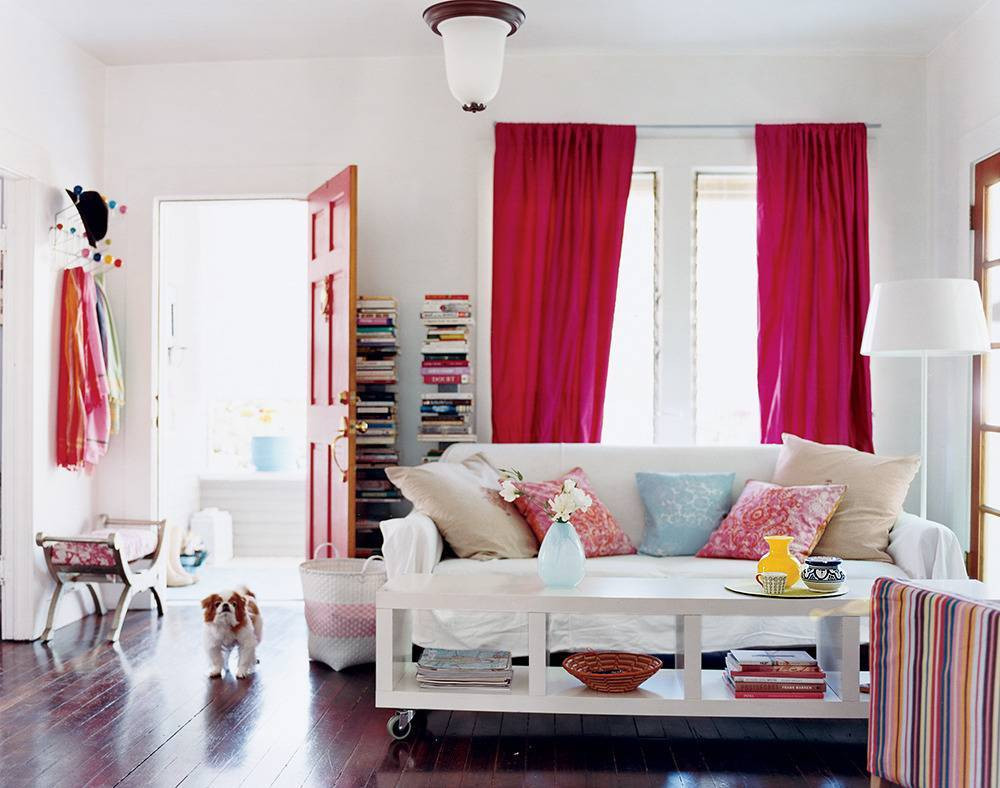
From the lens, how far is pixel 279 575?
5.87m

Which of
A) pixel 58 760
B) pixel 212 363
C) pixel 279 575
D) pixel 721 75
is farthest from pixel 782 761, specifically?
pixel 212 363

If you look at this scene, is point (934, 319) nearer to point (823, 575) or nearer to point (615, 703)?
point (823, 575)

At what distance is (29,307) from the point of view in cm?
426

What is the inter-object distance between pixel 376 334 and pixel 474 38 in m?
1.54

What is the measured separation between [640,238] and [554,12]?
1.15 metres

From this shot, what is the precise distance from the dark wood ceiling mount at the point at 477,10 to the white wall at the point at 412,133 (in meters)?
1.31

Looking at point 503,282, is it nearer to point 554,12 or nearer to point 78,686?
point 554,12

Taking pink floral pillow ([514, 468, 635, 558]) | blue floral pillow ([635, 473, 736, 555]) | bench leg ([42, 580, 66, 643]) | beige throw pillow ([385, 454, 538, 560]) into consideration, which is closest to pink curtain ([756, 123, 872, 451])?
blue floral pillow ([635, 473, 736, 555])

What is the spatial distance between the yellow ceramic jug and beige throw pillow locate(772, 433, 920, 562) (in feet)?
2.50

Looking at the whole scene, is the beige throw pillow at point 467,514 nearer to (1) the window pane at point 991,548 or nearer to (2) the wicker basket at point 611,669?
(2) the wicker basket at point 611,669

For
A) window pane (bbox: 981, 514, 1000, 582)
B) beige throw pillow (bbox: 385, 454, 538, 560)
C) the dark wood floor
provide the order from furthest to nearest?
1. window pane (bbox: 981, 514, 1000, 582)
2. beige throw pillow (bbox: 385, 454, 538, 560)
3. the dark wood floor

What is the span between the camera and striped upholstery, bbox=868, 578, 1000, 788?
1.96 m

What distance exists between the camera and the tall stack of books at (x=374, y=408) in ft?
15.0

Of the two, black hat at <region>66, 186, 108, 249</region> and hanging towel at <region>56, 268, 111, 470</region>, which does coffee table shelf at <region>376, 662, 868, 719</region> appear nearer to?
hanging towel at <region>56, 268, 111, 470</region>
